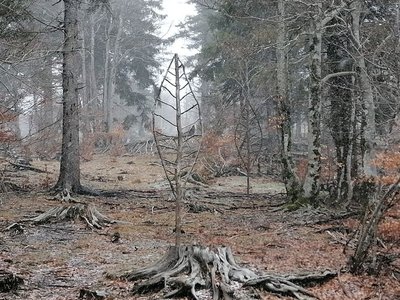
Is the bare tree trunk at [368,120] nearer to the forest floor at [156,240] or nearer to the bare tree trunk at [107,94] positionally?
the forest floor at [156,240]

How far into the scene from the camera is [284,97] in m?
13.9

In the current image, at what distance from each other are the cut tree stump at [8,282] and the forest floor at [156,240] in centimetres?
10

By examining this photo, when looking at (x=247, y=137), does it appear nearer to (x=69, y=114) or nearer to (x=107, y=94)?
(x=69, y=114)

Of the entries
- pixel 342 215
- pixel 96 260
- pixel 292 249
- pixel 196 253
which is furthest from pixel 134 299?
pixel 342 215

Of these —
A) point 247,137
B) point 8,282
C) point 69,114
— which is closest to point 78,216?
point 69,114

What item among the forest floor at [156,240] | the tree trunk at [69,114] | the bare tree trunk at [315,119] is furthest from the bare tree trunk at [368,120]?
the tree trunk at [69,114]

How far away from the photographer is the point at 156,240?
31.5 ft

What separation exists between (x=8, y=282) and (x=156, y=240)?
3988 mm

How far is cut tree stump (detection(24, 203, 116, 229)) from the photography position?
10.4m

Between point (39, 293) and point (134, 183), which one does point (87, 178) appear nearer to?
point (134, 183)

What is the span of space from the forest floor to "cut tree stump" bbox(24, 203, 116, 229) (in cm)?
21

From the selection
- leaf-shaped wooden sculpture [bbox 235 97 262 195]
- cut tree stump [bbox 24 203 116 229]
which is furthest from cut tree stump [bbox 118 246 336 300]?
leaf-shaped wooden sculpture [bbox 235 97 262 195]

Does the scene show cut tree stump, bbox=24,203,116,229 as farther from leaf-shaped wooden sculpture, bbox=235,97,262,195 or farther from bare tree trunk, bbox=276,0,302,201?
leaf-shaped wooden sculpture, bbox=235,97,262,195

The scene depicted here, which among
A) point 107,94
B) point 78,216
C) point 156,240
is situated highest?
point 107,94
